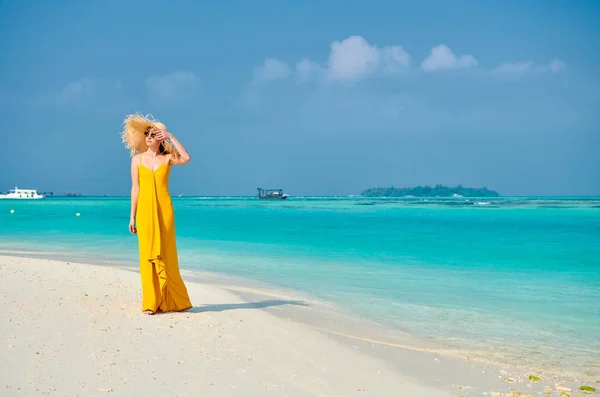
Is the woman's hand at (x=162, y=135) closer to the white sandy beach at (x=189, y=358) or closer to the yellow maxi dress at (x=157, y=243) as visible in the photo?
the yellow maxi dress at (x=157, y=243)

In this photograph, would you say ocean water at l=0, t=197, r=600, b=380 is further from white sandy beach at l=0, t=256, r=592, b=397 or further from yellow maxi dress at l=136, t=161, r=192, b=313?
yellow maxi dress at l=136, t=161, r=192, b=313

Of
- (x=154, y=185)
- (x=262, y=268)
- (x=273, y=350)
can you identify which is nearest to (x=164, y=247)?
(x=154, y=185)

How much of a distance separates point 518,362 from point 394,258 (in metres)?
11.5

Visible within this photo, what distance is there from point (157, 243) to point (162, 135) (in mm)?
1169

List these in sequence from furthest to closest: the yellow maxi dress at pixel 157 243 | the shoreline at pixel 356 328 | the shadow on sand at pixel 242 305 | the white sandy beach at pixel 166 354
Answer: the shadow on sand at pixel 242 305
the yellow maxi dress at pixel 157 243
the shoreline at pixel 356 328
the white sandy beach at pixel 166 354

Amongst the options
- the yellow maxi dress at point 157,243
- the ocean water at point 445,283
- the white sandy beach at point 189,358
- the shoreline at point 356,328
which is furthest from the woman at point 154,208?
the ocean water at point 445,283

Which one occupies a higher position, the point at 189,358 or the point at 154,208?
the point at 154,208

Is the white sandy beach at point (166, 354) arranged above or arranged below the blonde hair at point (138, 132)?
below

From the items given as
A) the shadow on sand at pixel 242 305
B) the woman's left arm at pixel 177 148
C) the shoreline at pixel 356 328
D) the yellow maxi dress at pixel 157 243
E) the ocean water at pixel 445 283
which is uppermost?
the woman's left arm at pixel 177 148

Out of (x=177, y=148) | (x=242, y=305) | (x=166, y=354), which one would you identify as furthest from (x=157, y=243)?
(x=242, y=305)

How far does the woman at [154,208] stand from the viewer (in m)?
5.86

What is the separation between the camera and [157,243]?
5.84 metres

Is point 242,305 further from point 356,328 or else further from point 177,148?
point 177,148

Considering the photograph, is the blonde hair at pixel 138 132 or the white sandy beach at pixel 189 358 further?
the blonde hair at pixel 138 132
